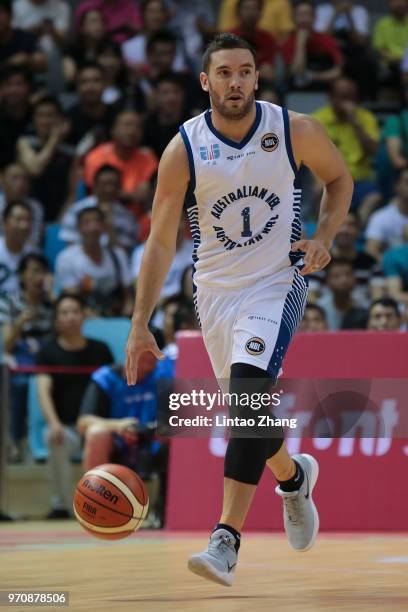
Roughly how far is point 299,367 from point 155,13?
27.6 feet

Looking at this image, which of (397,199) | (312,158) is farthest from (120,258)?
(312,158)

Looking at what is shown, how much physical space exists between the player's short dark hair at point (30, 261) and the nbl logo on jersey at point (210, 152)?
6820 mm

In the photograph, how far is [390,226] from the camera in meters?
13.4

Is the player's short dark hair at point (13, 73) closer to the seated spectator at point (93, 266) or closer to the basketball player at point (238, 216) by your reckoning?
the seated spectator at point (93, 266)

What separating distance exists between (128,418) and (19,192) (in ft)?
14.0

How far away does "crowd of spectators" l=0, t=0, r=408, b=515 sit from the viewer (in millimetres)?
11875

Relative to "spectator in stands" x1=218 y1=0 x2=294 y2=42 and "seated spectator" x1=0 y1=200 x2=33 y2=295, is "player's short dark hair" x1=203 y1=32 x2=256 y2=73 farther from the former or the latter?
"spectator in stands" x1=218 y1=0 x2=294 y2=42

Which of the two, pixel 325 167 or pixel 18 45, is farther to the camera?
pixel 18 45

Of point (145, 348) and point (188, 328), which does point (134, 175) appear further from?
point (145, 348)

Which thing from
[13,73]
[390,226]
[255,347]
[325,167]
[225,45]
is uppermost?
[225,45]

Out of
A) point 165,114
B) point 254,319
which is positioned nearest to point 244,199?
point 254,319

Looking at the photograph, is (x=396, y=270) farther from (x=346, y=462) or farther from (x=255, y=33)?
(x=255, y=33)

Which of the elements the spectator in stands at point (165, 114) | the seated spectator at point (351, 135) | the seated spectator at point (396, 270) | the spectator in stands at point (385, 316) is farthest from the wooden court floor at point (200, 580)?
the spectator in stands at point (165, 114)

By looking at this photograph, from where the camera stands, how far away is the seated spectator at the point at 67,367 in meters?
11.4
